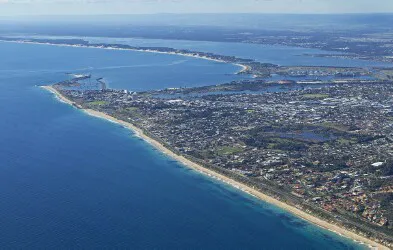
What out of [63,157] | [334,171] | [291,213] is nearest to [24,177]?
[63,157]

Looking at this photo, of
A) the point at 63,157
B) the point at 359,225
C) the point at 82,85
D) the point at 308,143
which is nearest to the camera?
the point at 359,225

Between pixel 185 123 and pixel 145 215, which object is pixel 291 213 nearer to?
pixel 145 215

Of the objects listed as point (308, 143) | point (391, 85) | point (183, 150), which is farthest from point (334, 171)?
point (391, 85)

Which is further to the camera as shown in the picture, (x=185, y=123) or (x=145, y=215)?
(x=185, y=123)

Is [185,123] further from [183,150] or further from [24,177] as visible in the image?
[24,177]

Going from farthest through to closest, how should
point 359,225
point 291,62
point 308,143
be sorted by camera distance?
point 291,62, point 308,143, point 359,225

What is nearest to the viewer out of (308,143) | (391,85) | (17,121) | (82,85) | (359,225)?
(359,225)
